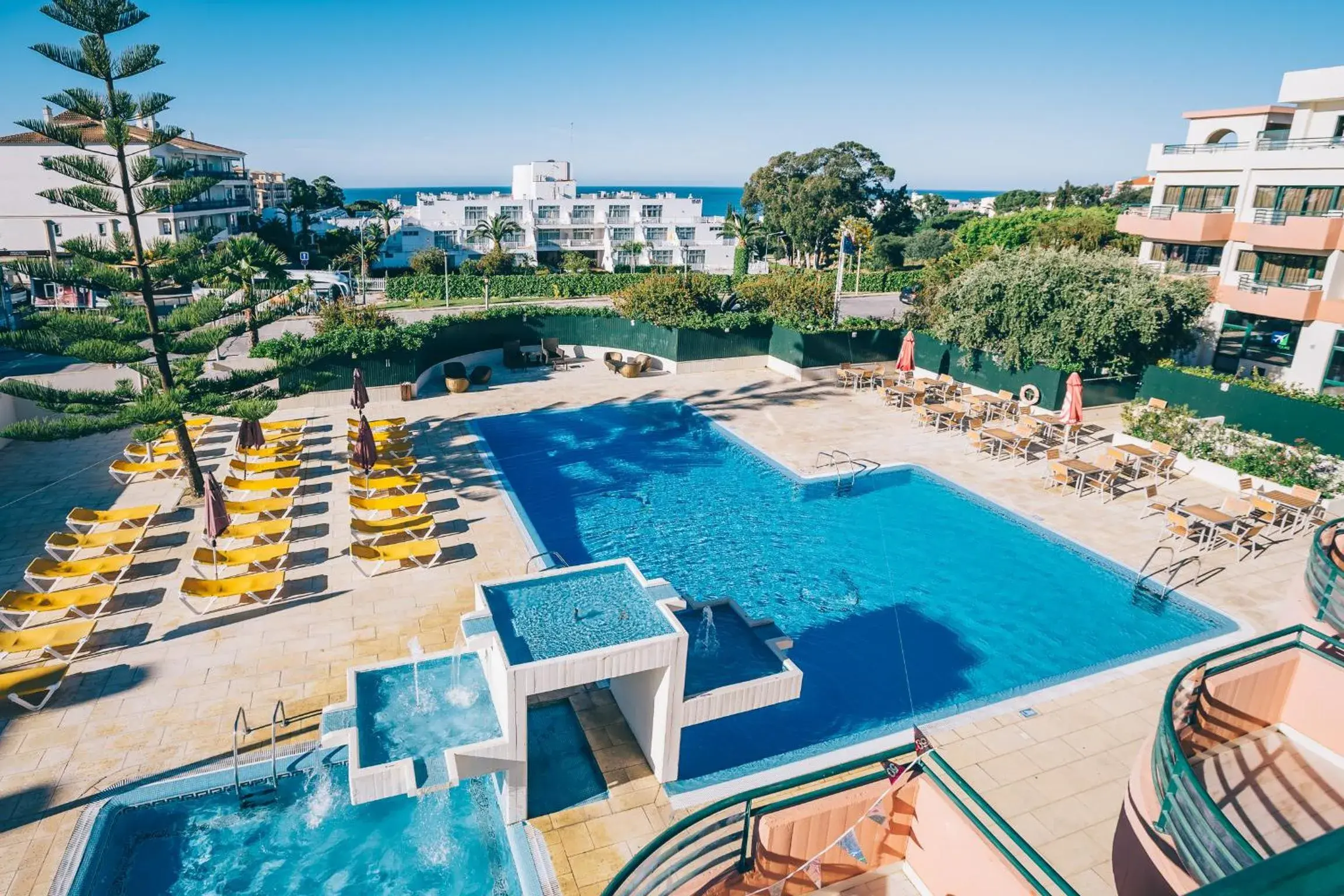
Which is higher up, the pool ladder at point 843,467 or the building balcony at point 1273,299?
the building balcony at point 1273,299

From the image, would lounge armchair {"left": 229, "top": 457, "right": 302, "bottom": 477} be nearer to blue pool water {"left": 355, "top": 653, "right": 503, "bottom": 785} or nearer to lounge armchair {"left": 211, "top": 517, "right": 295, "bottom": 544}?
lounge armchair {"left": 211, "top": 517, "right": 295, "bottom": 544}

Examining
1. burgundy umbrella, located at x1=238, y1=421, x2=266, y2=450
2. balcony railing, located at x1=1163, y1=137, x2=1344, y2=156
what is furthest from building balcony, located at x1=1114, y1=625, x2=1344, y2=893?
balcony railing, located at x1=1163, y1=137, x2=1344, y2=156

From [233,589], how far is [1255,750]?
39.5ft

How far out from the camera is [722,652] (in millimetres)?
9219

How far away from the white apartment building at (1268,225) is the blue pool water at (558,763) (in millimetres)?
21494

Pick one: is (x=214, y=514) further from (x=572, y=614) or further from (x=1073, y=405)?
(x=1073, y=405)

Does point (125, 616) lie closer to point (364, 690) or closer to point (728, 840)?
point (364, 690)

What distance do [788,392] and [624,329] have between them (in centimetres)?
618

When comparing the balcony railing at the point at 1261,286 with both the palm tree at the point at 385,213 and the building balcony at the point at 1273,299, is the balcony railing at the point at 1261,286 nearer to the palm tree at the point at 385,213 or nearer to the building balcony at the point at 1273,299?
the building balcony at the point at 1273,299

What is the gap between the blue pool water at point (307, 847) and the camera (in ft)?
→ 24.2

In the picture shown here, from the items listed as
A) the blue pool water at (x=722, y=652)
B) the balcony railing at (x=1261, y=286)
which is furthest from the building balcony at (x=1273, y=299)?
the blue pool water at (x=722, y=652)

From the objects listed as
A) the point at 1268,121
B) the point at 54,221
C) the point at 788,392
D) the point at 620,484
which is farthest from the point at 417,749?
the point at 54,221

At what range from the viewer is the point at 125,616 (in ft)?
37.0

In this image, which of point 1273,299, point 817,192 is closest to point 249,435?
point 1273,299
